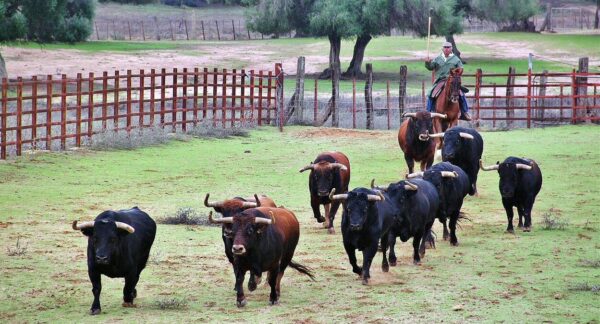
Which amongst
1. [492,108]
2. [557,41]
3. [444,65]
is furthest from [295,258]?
[557,41]

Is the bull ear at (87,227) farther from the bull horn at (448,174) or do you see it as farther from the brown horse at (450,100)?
the brown horse at (450,100)

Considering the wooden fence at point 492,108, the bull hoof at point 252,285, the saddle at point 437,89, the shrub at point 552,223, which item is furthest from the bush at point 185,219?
the wooden fence at point 492,108

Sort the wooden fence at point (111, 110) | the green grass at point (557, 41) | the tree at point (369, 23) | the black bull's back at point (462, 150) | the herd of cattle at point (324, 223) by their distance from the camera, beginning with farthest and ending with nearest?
1. the green grass at point (557, 41)
2. the tree at point (369, 23)
3. the wooden fence at point (111, 110)
4. the black bull's back at point (462, 150)
5. the herd of cattle at point (324, 223)

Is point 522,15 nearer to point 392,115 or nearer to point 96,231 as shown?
point 392,115

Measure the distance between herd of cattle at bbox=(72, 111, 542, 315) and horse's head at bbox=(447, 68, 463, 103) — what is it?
5.12 m

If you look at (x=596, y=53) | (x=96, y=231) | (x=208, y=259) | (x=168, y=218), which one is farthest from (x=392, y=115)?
(x=596, y=53)

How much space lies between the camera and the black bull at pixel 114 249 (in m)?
10.9

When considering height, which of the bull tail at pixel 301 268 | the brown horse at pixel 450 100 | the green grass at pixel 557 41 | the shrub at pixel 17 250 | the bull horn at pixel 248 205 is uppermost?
the green grass at pixel 557 41

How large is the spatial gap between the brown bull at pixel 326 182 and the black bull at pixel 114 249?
4.36 metres

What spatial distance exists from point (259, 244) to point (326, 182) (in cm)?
451

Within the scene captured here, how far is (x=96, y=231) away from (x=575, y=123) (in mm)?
23443

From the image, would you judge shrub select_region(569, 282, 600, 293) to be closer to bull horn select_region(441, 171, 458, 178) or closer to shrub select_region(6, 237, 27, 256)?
bull horn select_region(441, 171, 458, 178)

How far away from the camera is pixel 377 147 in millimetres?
26922

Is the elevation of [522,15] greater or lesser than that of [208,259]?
greater
